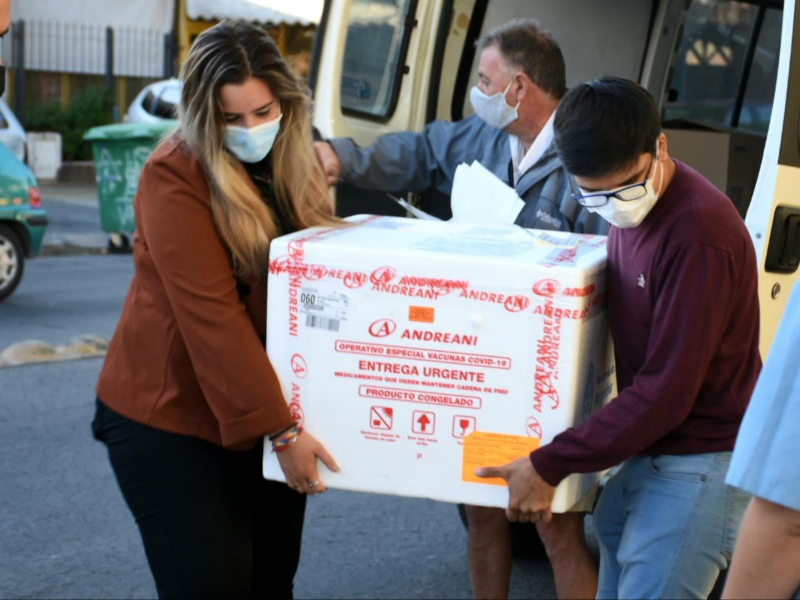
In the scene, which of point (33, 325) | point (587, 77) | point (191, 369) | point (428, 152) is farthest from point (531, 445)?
point (33, 325)

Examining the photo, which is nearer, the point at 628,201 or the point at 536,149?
the point at 628,201

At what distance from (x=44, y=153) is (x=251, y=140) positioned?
642 inches

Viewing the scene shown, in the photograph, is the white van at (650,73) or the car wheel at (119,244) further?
the car wheel at (119,244)

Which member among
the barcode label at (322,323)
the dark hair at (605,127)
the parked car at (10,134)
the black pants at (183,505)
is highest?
the dark hair at (605,127)

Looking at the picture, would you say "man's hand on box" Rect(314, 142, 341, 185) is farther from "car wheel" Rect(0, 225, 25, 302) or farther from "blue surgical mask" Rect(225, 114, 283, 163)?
"car wheel" Rect(0, 225, 25, 302)

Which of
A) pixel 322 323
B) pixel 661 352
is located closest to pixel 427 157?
pixel 322 323

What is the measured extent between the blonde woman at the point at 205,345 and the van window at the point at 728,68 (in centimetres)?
392

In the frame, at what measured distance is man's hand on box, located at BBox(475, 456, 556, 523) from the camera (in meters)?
2.24

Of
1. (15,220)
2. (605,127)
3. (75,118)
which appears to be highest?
(605,127)

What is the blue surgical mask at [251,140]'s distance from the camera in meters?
2.46

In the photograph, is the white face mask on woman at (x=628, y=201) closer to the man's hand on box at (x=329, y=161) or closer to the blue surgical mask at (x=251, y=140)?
the blue surgical mask at (x=251, y=140)

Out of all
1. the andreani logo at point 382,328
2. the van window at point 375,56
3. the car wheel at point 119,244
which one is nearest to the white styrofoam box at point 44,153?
the car wheel at point 119,244

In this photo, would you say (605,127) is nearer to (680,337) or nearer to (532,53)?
(680,337)

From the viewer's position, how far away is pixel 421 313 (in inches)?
88.8
